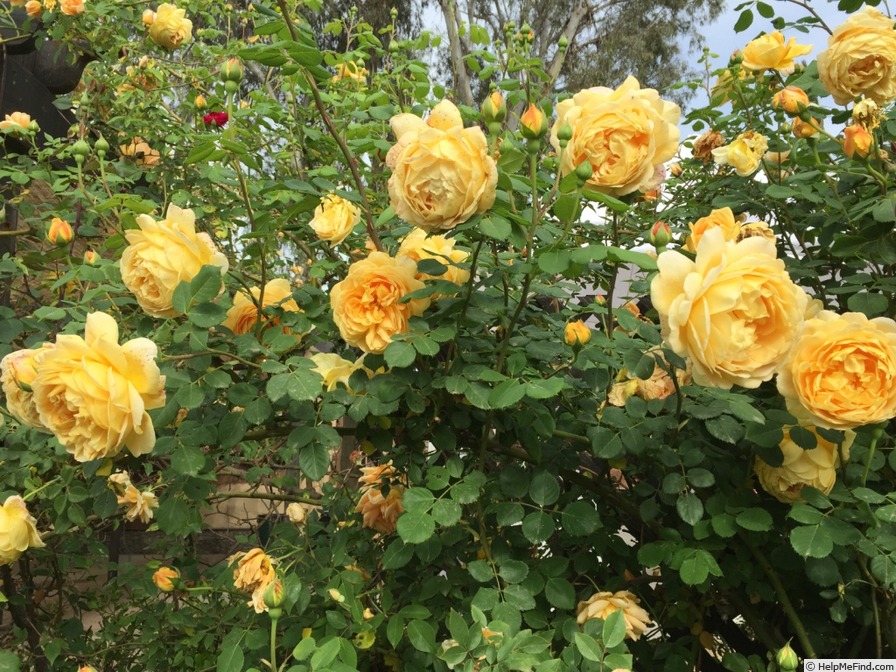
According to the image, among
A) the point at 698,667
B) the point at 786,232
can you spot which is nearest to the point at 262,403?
the point at 698,667

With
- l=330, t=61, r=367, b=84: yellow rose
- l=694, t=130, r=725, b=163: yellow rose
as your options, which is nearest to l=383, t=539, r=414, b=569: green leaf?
l=694, t=130, r=725, b=163: yellow rose

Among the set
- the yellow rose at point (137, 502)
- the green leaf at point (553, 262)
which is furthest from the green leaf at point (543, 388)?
the yellow rose at point (137, 502)

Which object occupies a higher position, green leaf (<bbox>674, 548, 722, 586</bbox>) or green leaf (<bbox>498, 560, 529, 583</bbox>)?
green leaf (<bbox>674, 548, 722, 586</bbox>)

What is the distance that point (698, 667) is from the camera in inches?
46.8

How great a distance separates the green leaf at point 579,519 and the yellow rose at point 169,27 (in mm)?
1861

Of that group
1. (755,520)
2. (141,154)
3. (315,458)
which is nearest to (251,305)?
(315,458)

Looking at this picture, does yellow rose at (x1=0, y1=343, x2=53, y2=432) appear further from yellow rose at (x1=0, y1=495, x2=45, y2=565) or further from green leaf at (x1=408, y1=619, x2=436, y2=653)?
green leaf at (x1=408, y1=619, x2=436, y2=653)

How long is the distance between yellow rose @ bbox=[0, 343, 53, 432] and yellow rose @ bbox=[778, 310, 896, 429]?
0.85 m

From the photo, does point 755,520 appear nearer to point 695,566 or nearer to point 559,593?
point 695,566

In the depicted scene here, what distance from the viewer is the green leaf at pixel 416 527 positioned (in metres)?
0.82

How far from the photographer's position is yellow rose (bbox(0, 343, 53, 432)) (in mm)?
909

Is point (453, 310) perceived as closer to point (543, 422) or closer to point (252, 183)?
point (543, 422)

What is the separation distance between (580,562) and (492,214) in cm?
52

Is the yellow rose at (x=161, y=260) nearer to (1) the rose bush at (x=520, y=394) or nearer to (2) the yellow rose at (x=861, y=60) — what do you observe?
(1) the rose bush at (x=520, y=394)
